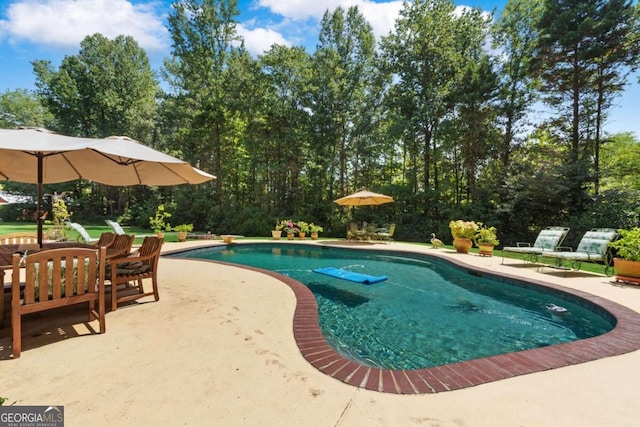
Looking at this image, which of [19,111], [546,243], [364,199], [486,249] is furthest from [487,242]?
[19,111]

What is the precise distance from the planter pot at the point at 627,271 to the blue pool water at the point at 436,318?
158 centimetres

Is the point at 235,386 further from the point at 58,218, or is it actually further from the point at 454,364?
the point at 58,218

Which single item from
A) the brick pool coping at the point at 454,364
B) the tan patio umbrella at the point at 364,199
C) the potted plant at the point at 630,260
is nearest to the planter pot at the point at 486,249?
the potted plant at the point at 630,260

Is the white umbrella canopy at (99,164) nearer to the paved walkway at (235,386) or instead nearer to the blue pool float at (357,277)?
the paved walkway at (235,386)

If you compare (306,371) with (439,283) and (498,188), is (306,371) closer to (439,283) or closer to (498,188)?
(439,283)

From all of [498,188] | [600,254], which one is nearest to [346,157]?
[498,188]

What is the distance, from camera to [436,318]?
4.16 m

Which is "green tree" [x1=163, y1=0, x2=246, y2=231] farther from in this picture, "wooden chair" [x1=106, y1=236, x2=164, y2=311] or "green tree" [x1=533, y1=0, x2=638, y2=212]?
"green tree" [x1=533, y1=0, x2=638, y2=212]

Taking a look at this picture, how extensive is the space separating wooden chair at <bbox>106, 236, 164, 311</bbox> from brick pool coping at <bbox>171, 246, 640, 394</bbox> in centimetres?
205

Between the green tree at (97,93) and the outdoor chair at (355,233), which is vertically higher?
the green tree at (97,93)

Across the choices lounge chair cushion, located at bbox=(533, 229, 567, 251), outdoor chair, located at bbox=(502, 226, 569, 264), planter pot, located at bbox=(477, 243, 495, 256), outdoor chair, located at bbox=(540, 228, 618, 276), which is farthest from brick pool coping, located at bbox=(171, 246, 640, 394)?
planter pot, located at bbox=(477, 243, 495, 256)

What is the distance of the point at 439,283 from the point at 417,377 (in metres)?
4.49

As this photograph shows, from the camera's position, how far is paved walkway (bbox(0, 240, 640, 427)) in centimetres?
168

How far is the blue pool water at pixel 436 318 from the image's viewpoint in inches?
126
